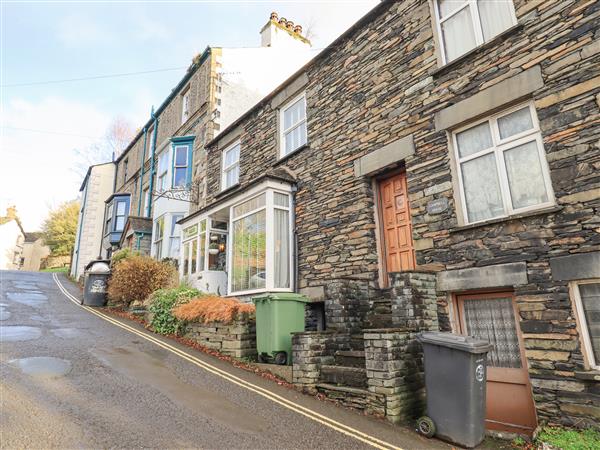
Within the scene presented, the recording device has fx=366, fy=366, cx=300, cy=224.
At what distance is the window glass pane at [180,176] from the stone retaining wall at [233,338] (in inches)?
381

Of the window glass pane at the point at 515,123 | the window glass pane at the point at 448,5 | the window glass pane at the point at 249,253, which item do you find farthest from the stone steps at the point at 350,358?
the window glass pane at the point at 448,5

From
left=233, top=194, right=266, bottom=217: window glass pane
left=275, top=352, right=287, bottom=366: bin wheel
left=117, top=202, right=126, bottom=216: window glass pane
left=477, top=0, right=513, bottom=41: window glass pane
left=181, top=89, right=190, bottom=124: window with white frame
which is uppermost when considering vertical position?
left=181, top=89, right=190, bottom=124: window with white frame

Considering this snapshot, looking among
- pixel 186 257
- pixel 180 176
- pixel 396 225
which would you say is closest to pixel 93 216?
pixel 180 176

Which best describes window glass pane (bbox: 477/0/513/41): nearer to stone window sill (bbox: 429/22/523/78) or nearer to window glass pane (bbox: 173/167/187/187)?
stone window sill (bbox: 429/22/523/78)

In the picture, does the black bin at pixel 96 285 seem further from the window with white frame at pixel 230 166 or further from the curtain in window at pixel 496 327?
the curtain in window at pixel 496 327

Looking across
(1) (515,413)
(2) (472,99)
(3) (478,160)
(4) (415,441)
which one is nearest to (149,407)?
(4) (415,441)

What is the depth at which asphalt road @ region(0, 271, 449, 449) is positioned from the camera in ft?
12.6

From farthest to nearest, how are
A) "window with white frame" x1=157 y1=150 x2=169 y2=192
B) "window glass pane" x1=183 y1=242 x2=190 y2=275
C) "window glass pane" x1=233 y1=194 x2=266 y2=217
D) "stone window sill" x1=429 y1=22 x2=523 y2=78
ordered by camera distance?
"window with white frame" x1=157 y1=150 x2=169 y2=192 < "window glass pane" x1=183 y1=242 x2=190 y2=275 < "window glass pane" x1=233 y1=194 x2=266 y2=217 < "stone window sill" x1=429 y1=22 x2=523 y2=78

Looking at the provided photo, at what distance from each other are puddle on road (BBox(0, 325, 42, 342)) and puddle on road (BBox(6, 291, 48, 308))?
4486 millimetres

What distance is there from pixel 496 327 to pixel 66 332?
30.9 ft


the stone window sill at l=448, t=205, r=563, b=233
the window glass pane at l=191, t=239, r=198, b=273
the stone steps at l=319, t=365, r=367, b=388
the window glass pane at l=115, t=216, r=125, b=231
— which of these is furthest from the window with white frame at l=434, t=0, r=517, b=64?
the window glass pane at l=115, t=216, r=125, b=231

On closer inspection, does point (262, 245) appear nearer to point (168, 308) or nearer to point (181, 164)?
point (168, 308)

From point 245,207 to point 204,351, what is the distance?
12.7 feet

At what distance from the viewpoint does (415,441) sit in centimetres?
425
